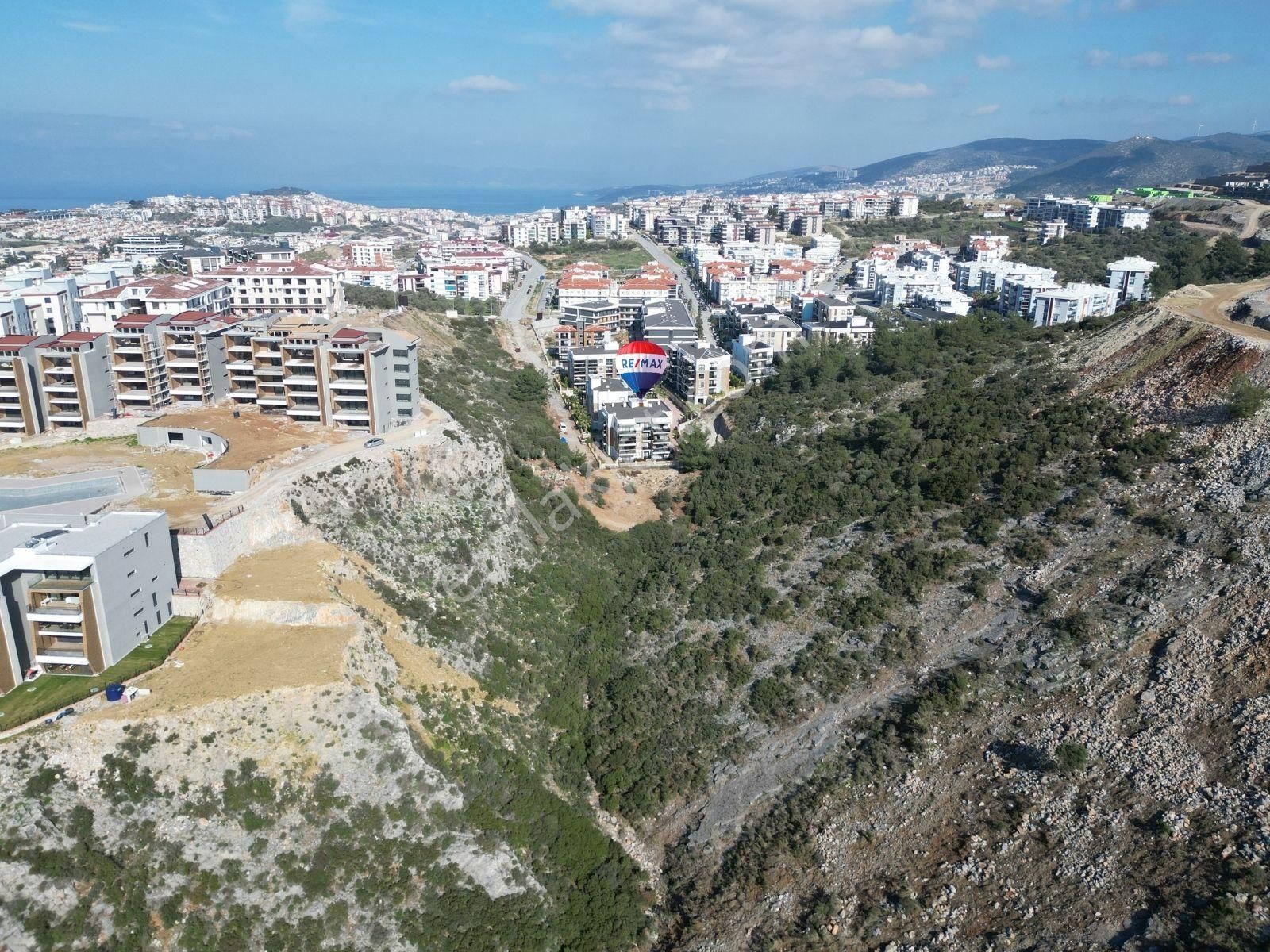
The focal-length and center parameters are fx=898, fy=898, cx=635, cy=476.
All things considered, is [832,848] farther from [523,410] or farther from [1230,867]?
[523,410]

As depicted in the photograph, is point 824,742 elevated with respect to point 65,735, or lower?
lower

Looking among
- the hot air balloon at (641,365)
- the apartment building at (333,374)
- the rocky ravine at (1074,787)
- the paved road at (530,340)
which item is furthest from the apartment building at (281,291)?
the rocky ravine at (1074,787)

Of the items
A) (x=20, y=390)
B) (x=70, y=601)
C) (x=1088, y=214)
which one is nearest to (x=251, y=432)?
(x=20, y=390)

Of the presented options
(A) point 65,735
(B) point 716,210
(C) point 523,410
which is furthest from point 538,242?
(A) point 65,735

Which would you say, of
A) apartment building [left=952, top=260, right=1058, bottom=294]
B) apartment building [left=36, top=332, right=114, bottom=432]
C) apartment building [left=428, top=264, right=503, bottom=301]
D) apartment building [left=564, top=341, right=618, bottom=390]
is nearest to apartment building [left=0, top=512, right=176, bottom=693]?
apartment building [left=36, top=332, right=114, bottom=432]

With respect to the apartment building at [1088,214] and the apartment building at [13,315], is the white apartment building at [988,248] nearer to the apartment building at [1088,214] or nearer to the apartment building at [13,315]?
the apartment building at [1088,214]

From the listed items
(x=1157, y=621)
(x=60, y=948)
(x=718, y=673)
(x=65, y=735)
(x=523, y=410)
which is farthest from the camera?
(x=523, y=410)

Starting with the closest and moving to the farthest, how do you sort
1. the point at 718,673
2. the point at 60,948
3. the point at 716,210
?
1. the point at 60,948
2. the point at 718,673
3. the point at 716,210
